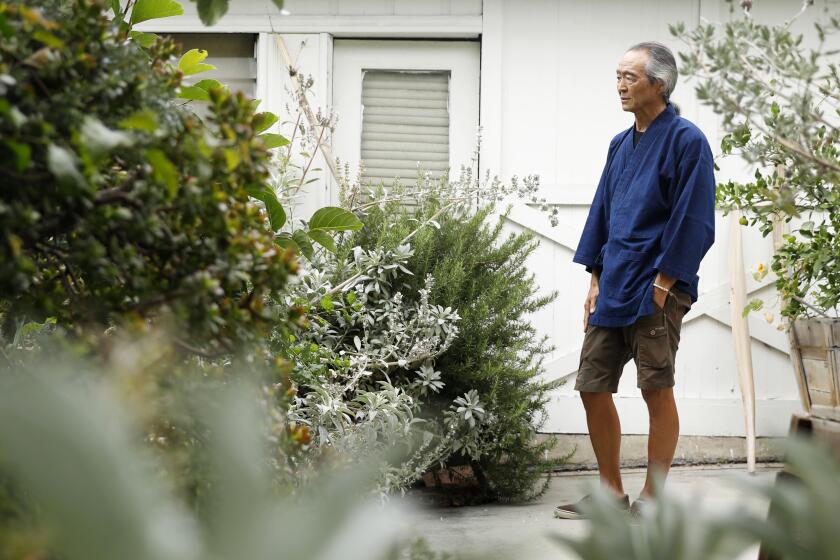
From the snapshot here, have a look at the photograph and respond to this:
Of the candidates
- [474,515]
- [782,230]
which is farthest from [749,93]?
[782,230]

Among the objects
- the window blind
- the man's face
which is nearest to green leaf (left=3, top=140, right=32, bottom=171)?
the man's face

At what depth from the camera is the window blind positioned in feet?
17.3

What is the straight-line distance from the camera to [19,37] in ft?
3.51

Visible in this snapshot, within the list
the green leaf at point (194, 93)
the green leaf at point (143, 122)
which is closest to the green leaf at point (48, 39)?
the green leaf at point (143, 122)

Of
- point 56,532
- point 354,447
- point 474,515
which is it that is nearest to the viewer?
point 56,532

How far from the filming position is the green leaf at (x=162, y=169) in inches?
39.8

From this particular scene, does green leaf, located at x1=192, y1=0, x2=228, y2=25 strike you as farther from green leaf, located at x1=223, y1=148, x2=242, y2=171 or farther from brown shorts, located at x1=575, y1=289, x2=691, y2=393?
brown shorts, located at x1=575, y1=289, x2=691, y2=393

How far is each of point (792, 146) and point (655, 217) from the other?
207cm

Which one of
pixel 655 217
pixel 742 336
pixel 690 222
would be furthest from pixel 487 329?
pixel 742 336

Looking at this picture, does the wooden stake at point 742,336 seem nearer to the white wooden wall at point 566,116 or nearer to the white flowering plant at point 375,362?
the white wooden wall at point 566,116

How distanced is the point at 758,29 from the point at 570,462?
367cm

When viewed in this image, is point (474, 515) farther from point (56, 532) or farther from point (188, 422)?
point (56, 532)

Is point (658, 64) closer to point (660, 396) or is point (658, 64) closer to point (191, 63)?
point (660, 396)

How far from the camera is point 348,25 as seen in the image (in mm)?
5176
